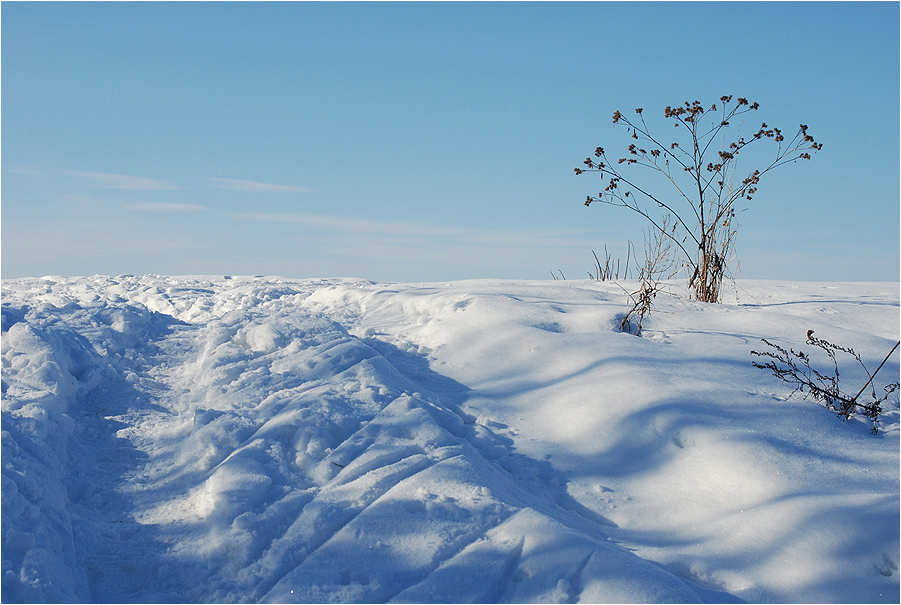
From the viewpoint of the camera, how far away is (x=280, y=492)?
211cm

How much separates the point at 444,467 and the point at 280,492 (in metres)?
0.59

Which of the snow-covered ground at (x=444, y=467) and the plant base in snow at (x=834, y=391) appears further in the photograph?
the plant base in snow at (x=834, y=391)

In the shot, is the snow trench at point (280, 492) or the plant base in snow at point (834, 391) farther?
the plant base in snow at point (834, 391)

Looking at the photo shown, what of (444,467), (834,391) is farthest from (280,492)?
(834,391)

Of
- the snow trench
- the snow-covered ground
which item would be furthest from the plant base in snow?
the snow trench

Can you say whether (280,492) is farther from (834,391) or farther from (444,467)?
(834,391)

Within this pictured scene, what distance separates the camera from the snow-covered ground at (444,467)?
1753 mm

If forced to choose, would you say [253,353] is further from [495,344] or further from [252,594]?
[252,594]

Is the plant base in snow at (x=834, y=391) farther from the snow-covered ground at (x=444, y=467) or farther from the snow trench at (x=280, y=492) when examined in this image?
the snow trench at (x=280, y=492)

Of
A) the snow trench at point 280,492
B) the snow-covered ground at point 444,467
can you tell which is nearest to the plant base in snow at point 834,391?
the snow-covered ground at point 444,467

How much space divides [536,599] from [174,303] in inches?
249

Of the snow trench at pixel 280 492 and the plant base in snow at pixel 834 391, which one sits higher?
the plant base in snow at pixel 834 391

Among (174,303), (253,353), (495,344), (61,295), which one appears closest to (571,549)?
(495,344)

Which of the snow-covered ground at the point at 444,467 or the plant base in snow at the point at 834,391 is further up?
the plant base in snow at the point at 834,391
